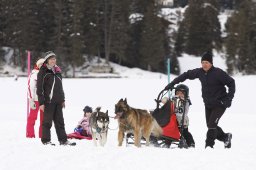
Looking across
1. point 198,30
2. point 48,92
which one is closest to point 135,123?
point 48,92

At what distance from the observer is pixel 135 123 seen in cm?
918

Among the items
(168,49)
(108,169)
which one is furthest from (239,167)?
(168,49)

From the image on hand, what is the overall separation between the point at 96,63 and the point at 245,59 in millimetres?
19550

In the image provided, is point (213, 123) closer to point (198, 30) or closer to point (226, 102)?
point (226, 102)

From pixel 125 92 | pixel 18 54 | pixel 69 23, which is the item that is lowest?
pixel 125 92

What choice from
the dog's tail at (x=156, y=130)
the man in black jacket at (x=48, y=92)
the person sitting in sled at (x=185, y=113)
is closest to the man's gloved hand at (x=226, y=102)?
the person sitting in sled at (x=185, y=113)

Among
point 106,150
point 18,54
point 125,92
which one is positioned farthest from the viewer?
point 18,54

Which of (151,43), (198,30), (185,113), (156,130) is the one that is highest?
(198,30)

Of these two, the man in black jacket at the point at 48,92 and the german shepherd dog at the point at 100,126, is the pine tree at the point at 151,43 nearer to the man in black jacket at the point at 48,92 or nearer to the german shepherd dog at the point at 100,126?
the german shepherd dog at the point at 100,126

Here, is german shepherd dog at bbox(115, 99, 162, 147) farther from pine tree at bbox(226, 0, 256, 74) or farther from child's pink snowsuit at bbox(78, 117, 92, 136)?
pine tree at bbox(226, 0, 256, 74)

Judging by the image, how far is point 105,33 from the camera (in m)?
62.1

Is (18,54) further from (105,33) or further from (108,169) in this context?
(108,169)

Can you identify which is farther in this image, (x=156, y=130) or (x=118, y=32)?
(x=118, y=32)

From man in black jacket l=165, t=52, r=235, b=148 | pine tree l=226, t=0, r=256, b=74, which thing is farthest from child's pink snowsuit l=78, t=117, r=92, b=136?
pine tree l=226, t=0, r=256, b=74
